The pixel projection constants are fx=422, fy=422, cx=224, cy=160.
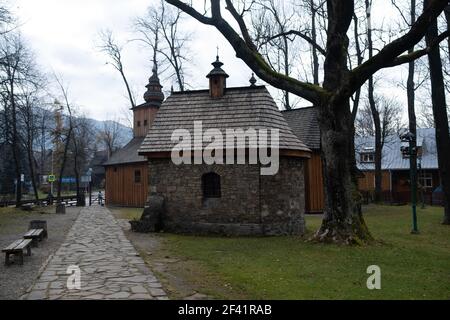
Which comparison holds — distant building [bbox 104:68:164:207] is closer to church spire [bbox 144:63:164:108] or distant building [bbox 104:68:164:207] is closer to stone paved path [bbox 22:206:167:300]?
church spire [bbox 144:63:164:108]

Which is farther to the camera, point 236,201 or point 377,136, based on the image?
point 377,136

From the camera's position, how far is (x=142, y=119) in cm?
3491

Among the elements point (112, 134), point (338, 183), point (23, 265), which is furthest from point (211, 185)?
point (112, 134)

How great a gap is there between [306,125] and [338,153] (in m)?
13.4

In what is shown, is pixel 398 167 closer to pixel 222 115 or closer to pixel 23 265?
pixel 222 115

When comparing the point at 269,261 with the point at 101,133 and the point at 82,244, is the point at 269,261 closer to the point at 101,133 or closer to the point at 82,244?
the point at 82,244

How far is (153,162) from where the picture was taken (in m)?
16.3

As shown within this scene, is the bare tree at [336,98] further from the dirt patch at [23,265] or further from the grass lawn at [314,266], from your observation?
the dirt patch at [23,265]

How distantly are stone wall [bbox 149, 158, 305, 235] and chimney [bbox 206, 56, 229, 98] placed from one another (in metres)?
3.57

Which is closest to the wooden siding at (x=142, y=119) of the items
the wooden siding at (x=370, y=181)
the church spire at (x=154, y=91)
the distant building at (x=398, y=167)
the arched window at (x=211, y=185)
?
the church spire at (x=154, y=91)

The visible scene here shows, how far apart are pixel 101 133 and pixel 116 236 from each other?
70.3m

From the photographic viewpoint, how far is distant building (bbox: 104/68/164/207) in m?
30.4

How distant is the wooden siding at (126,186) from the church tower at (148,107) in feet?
13.5

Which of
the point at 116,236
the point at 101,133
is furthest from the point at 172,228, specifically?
the point at 101,133
